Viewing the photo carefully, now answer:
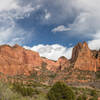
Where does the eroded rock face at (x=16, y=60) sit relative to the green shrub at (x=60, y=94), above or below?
above

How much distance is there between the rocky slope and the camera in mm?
118781

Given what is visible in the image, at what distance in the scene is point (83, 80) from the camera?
363 feet

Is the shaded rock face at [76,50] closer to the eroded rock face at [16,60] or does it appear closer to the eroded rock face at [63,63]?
the eroded rock face at [63,63]

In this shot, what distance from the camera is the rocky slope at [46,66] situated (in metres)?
119

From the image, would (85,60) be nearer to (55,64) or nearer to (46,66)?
(46,66)

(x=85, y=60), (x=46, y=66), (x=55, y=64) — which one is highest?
(x=85, y=60)

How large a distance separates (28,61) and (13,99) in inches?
5682

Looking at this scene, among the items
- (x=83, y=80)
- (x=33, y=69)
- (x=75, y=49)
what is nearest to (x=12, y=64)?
(x=33, y=69)

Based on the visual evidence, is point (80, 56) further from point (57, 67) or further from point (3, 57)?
point (3, 57)

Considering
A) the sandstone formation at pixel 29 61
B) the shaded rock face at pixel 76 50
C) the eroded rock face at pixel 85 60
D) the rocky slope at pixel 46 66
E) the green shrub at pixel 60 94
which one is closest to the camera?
the green shrub at pixel 60 94

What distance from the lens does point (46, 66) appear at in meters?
166

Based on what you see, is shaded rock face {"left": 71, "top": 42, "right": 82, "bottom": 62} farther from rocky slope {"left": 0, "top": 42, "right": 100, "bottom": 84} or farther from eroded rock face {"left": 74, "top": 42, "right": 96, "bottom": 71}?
eroded rock face {"left": 74, "top": 42, "right": 96, "bottom": 71}

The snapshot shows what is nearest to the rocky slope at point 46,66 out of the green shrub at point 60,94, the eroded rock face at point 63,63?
the eroded rock face at point 63,63

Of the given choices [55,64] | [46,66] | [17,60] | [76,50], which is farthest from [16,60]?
[76,50]
